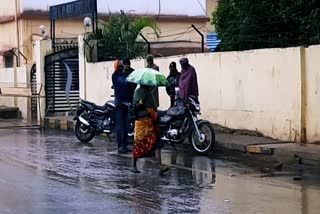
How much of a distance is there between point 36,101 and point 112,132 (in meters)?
9.67

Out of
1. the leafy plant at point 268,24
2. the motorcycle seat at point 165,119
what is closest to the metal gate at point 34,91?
the leafy plant at point 268,24

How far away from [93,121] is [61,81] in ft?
27.3

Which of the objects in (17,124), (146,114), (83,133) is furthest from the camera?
(17,124)

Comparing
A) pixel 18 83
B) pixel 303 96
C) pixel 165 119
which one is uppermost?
pixel 18 83

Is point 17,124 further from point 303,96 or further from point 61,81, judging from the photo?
point 303,96

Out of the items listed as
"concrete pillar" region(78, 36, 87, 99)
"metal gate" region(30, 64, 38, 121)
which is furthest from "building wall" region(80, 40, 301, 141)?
"metal gate" region(30, 64, 38, 121)

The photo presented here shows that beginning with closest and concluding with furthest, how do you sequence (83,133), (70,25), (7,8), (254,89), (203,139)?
(203,139) < (254,89) < (83,133) < (70,25) < (7,8)

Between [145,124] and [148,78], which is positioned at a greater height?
[148,78]

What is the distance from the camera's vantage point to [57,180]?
35.7 feet

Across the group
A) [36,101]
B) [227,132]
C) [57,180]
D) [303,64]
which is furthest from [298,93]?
[36,101]

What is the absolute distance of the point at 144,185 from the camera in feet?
34.6

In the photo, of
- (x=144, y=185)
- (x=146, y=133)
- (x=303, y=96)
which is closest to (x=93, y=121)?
(x=303, y=96)

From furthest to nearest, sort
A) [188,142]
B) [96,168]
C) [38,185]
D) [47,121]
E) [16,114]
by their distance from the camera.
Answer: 1. [16,114]
2. [47,121]
3. [188,142]
4. [96,168]
5. [38,185]

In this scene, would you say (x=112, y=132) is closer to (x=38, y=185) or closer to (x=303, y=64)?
(x=303, y=64)
